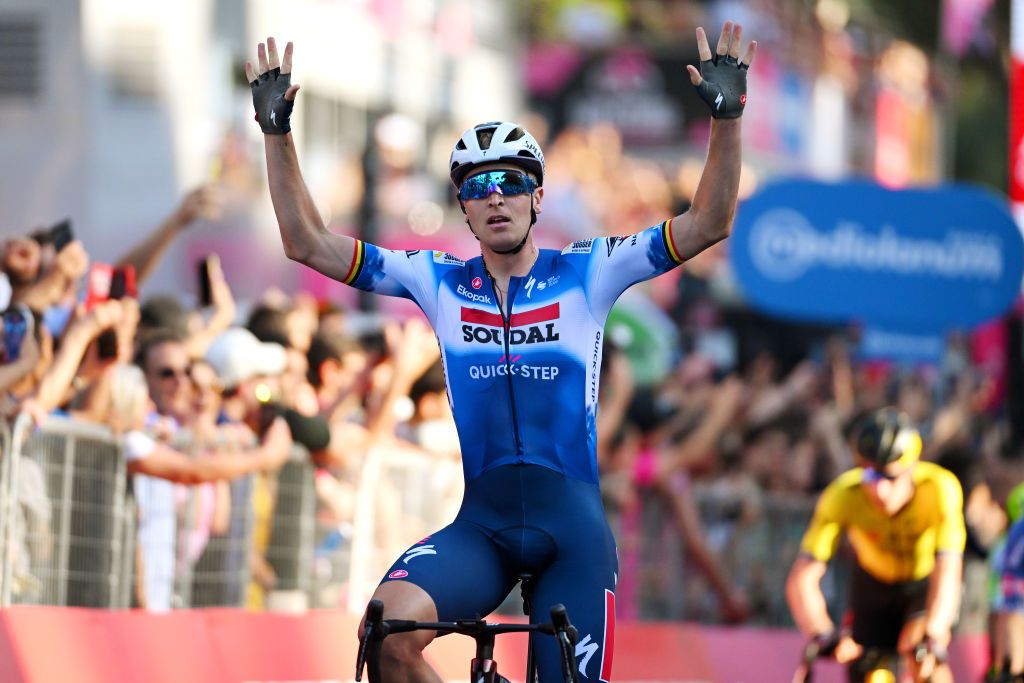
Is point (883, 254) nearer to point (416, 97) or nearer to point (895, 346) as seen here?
point (895, 346)

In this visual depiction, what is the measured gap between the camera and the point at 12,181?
16.2 meters

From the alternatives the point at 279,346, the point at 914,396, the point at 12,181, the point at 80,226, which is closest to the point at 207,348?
the point at 279,346

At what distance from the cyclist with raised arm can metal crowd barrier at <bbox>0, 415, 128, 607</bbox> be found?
1.95 meters

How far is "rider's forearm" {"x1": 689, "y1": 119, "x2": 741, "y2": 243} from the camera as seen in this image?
269 inches

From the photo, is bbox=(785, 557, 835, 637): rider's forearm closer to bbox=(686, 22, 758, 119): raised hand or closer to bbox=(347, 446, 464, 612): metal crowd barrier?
bbox=(347, 446, 464, 612): metal crowd barrier

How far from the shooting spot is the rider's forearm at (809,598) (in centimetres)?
1067

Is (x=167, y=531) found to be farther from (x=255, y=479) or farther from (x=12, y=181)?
(x=12, y=181)

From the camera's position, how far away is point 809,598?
35.4 ft

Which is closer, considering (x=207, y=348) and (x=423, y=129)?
(x=207, y=348)

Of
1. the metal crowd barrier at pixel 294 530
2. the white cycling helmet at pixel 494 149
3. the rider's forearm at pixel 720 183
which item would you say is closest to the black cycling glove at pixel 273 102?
the white cycling helmet at pixel 494 149

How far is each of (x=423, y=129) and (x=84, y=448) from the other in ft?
72.9

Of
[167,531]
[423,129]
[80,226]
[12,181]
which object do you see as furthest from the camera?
[423,129]

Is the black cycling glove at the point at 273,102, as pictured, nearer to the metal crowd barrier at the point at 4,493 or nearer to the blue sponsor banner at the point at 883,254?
the metal crowd barrier at the point at 4,493

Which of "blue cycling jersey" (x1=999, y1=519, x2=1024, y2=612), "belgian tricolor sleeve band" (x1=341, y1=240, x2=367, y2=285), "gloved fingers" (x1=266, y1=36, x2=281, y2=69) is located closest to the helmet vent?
"belgian tricolor sleeve band" (x1=341, y1=240, x2=367, y2=285)
